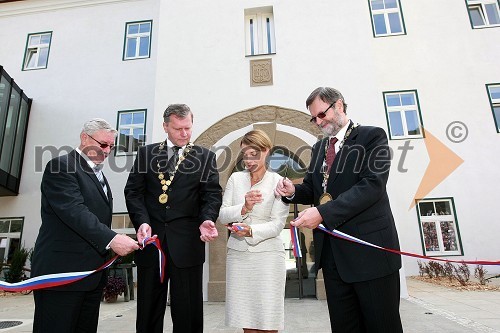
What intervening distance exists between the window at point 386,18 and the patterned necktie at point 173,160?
9.85 metres

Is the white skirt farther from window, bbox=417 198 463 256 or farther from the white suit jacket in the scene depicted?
window, bbox=417 198 463 256

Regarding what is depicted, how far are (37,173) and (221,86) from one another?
288 inches

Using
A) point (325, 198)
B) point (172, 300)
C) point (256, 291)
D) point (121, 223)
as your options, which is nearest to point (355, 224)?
point (325, 198)

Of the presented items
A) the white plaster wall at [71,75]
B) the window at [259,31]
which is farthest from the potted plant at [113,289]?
the window at [259,31]

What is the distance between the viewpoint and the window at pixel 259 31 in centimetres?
738

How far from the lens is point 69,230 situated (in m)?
2.12

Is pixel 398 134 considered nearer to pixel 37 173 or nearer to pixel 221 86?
pixel 221 86

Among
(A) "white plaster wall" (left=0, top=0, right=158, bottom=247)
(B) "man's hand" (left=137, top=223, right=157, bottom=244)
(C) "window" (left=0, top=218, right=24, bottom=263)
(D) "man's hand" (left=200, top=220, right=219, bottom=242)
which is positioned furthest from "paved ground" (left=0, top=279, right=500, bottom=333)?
(A) "white plaster wall" (left=0, top=0, right=158, bottom=247)

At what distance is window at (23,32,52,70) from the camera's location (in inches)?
442

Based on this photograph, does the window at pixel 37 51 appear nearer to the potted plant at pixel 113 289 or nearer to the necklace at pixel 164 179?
the potted plant at pixel 113 289

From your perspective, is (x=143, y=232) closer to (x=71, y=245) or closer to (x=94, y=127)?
(x=71, y=245)

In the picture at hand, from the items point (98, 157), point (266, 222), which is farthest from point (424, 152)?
point (98, 157)

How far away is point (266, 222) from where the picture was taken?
2545mm

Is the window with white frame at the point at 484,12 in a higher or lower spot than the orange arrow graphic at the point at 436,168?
higher
